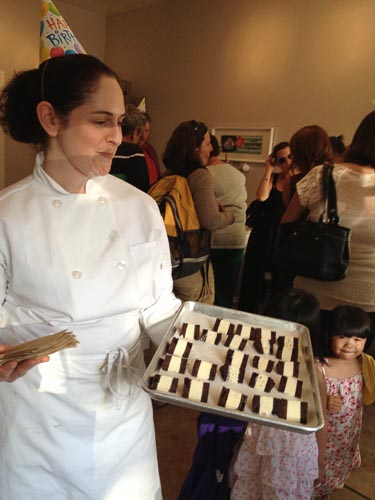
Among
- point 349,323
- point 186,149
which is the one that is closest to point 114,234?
point 349,323

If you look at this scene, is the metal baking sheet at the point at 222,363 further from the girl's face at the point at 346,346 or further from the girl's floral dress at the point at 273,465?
the girl's face at the point at 346,346

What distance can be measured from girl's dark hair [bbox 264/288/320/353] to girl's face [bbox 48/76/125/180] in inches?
34.3

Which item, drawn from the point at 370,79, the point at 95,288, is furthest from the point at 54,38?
the point at 370,79

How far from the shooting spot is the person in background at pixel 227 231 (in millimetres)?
2281

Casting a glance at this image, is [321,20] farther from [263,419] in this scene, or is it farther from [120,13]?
[263,419]

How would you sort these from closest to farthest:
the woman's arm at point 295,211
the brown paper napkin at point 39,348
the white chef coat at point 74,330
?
the brown paper napkin at point 39,348 → the white chef coat at point 74,330 → the woman's arm at point 295,211

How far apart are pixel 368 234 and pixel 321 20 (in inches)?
91.6

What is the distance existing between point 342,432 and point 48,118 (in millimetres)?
1482

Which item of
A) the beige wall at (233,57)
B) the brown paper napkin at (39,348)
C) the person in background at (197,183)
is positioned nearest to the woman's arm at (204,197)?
the person in background at (197,183)

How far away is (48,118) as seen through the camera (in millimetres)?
794

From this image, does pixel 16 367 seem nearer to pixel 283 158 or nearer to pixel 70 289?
pixel 70 289

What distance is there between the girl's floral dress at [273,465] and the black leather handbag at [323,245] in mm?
560

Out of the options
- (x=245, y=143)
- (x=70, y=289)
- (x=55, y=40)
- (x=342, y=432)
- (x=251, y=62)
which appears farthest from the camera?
(x=245, y=143)

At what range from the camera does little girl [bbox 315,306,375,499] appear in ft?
4.61
